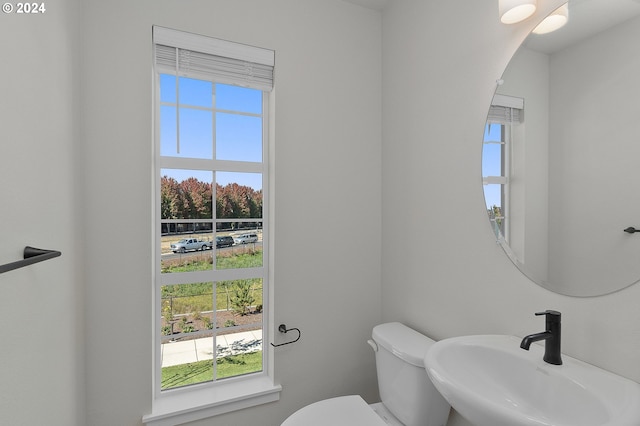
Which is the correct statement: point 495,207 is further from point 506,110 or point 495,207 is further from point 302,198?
point 302,198

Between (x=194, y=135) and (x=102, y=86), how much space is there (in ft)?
1.43

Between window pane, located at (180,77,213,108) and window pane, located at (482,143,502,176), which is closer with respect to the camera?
window pane, located at (482,143,502,176)

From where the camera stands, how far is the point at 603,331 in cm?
99

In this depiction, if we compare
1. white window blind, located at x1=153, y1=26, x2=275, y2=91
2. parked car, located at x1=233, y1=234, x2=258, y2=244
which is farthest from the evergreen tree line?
white window blind, located at x1=153, y1=26, x2=275, y2=91

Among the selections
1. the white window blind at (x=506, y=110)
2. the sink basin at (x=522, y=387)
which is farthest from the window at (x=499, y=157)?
the sink basin at (x=522, y=387)

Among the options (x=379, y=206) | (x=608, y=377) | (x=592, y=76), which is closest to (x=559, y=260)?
(x=608, y=377)

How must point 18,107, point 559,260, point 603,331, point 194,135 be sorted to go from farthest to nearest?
point 194,135, point 559,260, point 603,331, point 18,107

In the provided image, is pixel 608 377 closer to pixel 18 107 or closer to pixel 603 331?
pixel 603 331

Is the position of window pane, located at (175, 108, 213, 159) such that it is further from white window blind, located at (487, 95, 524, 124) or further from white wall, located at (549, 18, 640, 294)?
white wall, located at (549, 18, 640, 294)

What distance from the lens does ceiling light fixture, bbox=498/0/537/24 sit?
1.17 m

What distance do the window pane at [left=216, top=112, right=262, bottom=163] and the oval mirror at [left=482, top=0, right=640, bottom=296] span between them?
1174 millimetres

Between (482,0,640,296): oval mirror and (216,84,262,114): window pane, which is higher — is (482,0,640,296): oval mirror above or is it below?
below

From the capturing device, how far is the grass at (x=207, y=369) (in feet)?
5.56

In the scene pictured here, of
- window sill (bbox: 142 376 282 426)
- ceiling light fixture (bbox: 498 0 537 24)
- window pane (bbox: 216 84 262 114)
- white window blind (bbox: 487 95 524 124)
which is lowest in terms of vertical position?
window sill (bbox: 142 376 282 426)
